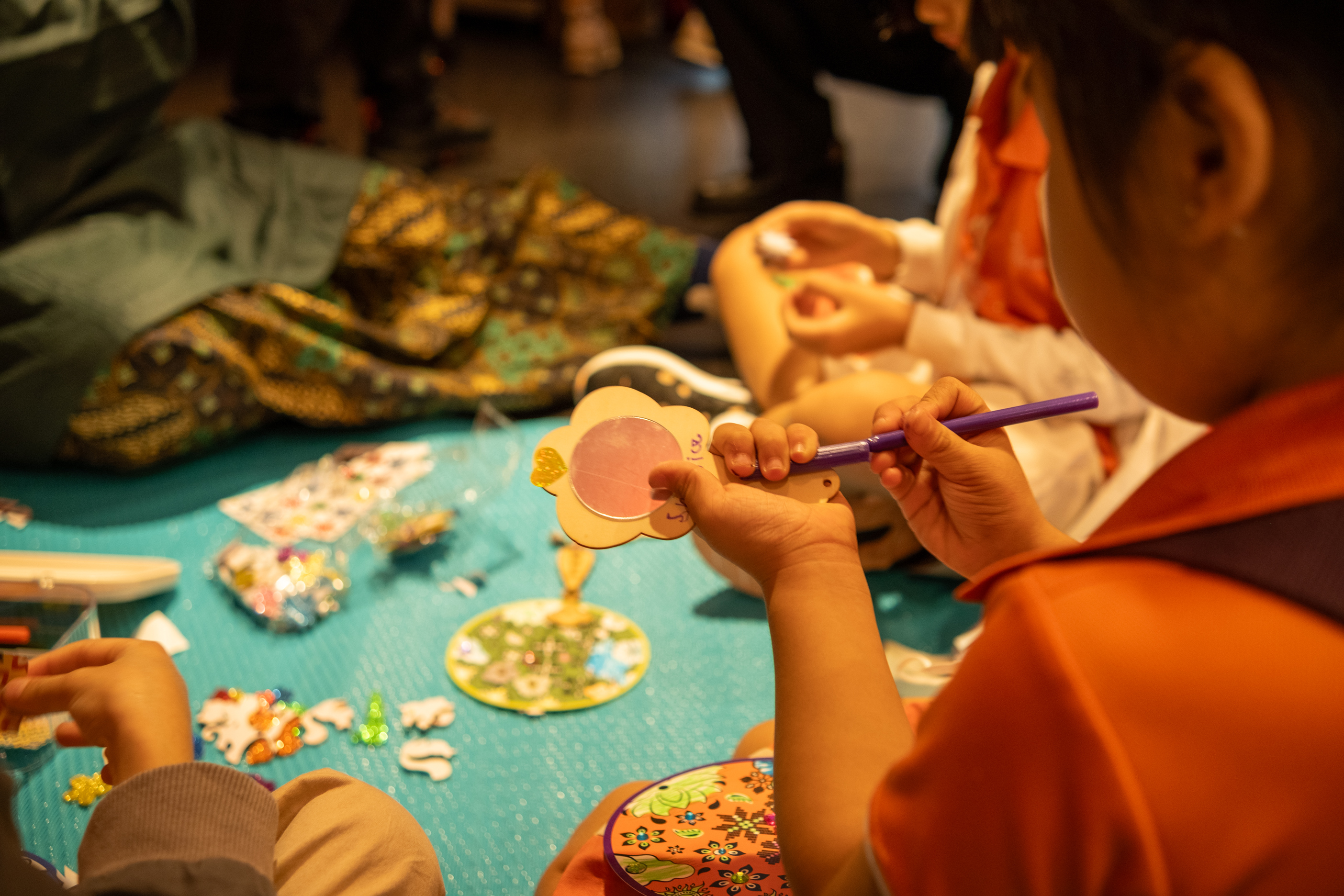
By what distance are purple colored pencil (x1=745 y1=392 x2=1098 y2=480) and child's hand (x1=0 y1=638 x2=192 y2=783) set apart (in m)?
0.36

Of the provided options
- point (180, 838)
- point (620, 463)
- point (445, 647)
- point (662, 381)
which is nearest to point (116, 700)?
point (180, 838)

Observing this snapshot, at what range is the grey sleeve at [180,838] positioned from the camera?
46 cm

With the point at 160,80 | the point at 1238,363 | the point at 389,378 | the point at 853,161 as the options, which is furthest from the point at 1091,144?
the point at 853,161

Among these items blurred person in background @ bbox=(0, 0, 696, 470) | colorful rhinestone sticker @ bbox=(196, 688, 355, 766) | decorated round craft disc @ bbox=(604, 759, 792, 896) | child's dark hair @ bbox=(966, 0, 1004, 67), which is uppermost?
child's dark hair @ bbox=(966, 0, 1004, 67)

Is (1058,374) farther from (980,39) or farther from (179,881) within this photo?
(179,881)

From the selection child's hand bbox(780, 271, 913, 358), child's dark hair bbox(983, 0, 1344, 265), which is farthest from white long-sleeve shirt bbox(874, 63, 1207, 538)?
child's dark hair bbox(983, 0, 1344, 265)

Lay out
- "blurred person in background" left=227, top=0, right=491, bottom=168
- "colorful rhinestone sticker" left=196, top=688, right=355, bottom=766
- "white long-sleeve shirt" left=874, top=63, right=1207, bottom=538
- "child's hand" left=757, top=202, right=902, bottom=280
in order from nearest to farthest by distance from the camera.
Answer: "colorful rhinestone sticker" left=196, top=688, right=355, bottom=766, "white long-sleeve shirt" left=874, top=63, right=1207, bottom=538, "child's hand" left=757, top=202, right=902, bottom=280, "blurred person in background" left=227, top=0, right=491, bottom=168

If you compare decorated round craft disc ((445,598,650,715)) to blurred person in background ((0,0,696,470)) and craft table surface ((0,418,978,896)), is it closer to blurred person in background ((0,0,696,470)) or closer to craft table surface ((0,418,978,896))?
craft table surface ((0,418,978,896))

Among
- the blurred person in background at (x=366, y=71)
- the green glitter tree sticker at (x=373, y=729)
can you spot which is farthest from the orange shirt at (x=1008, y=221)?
the blurred person in background at (x=366, y=71)

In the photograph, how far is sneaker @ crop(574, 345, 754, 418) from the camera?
124 cm

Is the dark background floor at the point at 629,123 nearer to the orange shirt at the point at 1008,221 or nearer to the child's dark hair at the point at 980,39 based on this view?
the orange shirt at the point at 1008,221

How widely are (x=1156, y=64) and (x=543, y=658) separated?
78 cm

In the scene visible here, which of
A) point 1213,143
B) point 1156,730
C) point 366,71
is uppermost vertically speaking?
point 1213,143

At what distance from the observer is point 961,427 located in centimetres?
56
